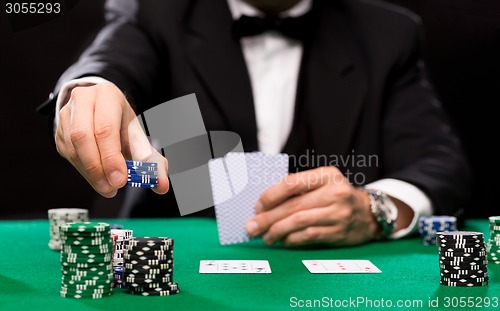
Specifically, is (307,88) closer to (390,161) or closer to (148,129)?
(390,161)

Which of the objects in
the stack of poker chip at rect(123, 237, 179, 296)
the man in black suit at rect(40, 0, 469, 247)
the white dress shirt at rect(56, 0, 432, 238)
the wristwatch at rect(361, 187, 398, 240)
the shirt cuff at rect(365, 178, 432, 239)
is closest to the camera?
the stack of poker chip at rect(123, 237, 179, 296)

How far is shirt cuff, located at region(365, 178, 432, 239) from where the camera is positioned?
3.15 m

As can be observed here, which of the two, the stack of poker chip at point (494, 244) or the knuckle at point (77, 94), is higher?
the knuckle at point (77, 94)

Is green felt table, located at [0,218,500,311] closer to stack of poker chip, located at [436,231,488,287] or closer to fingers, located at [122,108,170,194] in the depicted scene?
stack of poker chip, located at [436,231,488,287]

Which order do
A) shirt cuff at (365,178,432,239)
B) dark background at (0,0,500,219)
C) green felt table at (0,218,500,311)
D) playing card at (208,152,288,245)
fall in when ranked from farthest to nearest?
dark background at (0,0,500,219) < shirt cuff at (365,178,432,239) < playing card at (208,152,288,245) < green felt table at (0,218,500,311)

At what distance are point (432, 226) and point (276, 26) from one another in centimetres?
164

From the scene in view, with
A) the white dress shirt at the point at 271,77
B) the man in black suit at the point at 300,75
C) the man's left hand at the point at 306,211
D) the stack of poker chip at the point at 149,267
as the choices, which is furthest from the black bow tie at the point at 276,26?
the stack of poker chip at the point at 149,267

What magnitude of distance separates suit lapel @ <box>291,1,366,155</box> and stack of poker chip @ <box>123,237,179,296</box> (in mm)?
2376

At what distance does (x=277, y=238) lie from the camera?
278cm

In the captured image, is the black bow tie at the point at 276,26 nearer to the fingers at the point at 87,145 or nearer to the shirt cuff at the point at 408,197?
the shirt cuff at the point at 408,197

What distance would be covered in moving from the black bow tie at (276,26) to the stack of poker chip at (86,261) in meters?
2.40

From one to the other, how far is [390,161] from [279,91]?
727mm

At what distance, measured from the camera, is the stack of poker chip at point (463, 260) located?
197cm

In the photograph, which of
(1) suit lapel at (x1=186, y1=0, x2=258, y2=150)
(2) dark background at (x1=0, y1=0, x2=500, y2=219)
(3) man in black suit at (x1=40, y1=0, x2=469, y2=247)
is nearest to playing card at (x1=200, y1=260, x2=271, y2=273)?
(3) man in black suit at (x1=40, y1=0, x2=469, y2=247)
